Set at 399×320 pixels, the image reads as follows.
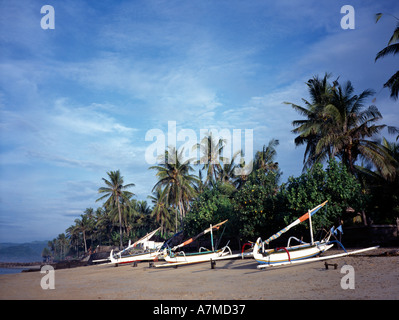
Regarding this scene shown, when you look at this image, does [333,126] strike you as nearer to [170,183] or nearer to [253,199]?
[253,199]

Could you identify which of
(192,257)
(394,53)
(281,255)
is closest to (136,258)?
(192,257)

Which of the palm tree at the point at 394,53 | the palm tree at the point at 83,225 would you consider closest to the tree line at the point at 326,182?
the palm tree at the point at 394,53

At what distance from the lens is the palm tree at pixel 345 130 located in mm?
22609

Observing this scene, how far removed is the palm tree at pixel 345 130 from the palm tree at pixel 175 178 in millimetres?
16611

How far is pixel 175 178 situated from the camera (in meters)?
37.8

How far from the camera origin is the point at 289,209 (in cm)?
2295

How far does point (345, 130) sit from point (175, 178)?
2105 cm

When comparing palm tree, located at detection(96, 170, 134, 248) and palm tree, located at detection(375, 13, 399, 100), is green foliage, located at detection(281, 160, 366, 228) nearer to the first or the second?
palm tree, located at detection(375, 13, 399, 100)

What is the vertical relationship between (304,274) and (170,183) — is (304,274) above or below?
below

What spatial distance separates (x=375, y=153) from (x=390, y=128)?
2.07 metres

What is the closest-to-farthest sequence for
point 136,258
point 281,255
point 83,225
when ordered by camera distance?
point 281,255 → point 136,258 → point 83,225

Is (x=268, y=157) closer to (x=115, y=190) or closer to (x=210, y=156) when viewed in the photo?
(x=210, y=156)
